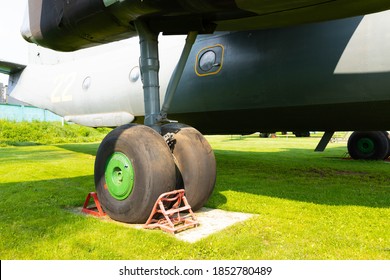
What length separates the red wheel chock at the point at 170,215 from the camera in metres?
4.27

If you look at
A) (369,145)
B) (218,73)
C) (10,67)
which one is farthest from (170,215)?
(10,67)

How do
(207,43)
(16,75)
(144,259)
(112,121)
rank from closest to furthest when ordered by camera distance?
1. (144,259)
2. (207,43)
3. (112,121)
4. (16,75)

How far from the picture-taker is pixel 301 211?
5105 millimetres

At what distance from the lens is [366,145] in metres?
12.9

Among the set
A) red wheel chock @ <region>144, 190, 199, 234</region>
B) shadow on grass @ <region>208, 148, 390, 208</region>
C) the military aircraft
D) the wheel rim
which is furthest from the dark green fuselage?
the wheel rim

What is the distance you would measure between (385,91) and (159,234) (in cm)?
398

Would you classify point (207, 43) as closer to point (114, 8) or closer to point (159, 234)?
point (114, 8)

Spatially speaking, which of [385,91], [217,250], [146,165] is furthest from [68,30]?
[385,91]

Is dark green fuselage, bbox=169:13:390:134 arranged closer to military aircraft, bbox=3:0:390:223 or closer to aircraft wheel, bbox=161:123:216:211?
military aircraft, bbox=3:0:390:223

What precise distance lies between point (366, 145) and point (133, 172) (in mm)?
11081

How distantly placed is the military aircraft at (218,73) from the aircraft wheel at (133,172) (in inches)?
0.6

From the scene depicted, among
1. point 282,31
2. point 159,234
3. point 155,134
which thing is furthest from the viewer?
point 282,31

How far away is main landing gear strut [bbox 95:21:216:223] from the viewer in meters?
4.39

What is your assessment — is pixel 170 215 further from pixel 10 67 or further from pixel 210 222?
pixel 10 67
